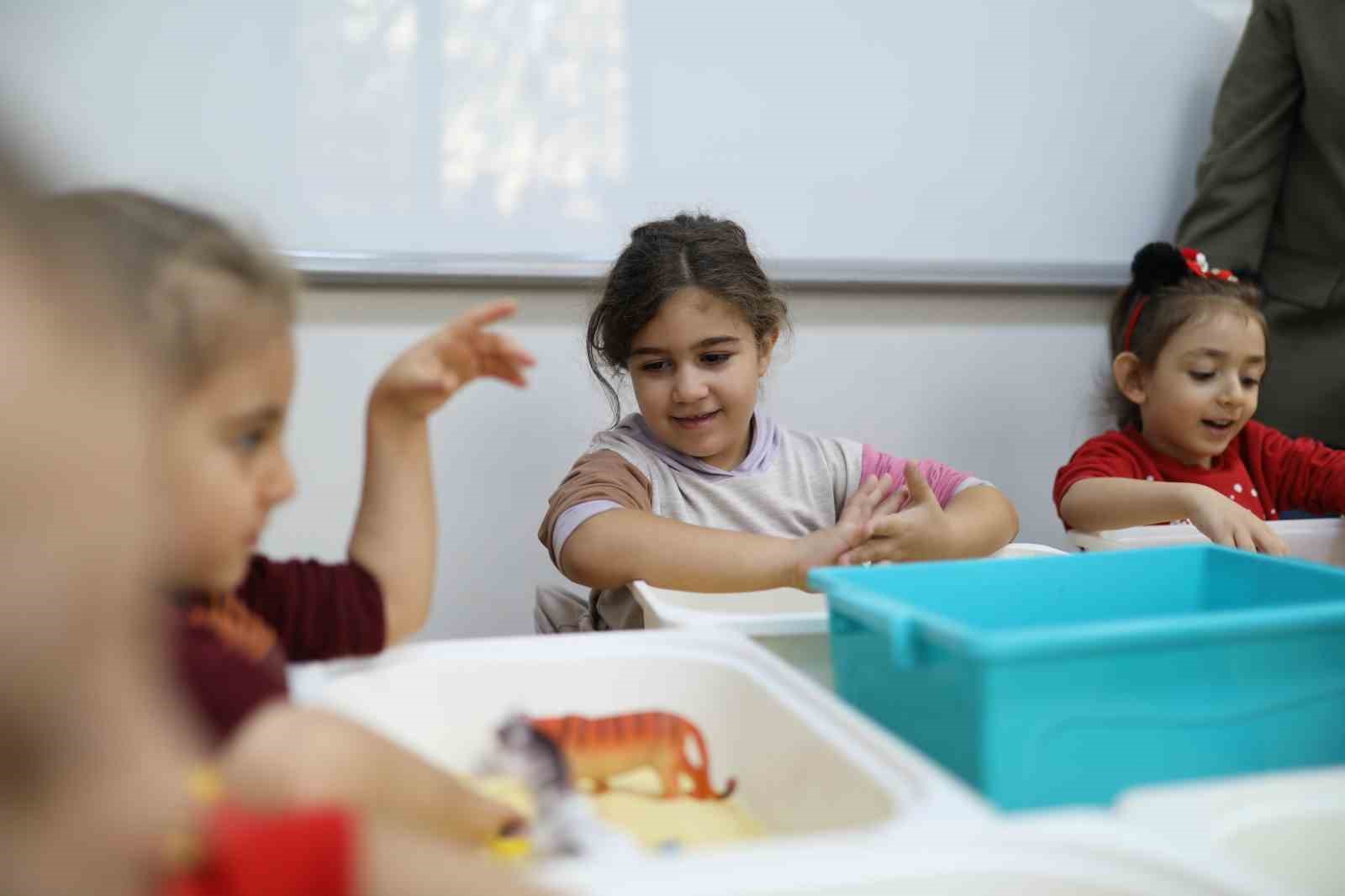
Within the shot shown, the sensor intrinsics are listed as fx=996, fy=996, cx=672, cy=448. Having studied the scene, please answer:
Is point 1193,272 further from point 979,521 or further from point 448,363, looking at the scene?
point 448,363

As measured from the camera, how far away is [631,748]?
0.58 m

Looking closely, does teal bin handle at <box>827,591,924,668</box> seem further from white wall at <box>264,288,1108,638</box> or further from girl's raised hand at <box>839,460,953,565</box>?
white wall at <box>264,288,1108,638</box>

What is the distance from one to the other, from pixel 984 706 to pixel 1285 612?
16 centimetres

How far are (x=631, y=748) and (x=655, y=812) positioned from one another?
0.04 metres

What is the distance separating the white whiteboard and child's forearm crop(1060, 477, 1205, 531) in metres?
0.44

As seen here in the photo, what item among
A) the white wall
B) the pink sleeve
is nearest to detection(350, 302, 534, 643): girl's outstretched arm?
the pink sleeve

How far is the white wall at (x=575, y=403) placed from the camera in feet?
4.40

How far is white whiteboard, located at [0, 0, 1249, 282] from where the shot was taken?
1.23m

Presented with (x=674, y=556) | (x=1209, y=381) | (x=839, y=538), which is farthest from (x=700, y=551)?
(x=1209, y=381)

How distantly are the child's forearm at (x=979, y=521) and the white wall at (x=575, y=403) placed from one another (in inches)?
16.7

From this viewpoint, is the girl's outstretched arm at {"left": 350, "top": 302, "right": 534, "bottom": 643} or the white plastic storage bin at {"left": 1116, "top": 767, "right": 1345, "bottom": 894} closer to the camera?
the white plastic storage bin at {"left": 1116, "top": 767, "right": 1345, "bottom": 894}

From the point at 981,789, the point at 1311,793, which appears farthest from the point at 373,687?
the point at 1311,793

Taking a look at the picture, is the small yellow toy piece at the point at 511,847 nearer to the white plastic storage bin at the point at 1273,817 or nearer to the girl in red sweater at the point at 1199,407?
the white plastic storage bin at the point at 1273,817

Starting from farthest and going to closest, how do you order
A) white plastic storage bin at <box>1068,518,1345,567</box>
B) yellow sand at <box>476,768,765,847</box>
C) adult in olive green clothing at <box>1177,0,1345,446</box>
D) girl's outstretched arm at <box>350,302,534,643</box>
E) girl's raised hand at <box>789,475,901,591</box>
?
adult in olive green clothing at <box>1177,0,1345,446</box> < white plastic storage bin at <box>1068,518,1345,567</box> < girl's raised hand at <box>789,475,901,591</box> < girl's outstretched arm at <box>350,302,534,643</box> < yellow sand at <box>476,768,765,847</box>
